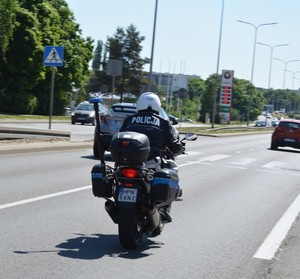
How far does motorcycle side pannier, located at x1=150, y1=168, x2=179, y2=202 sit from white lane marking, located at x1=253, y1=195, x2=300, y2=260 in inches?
43.9

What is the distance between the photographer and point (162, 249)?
6746 mm

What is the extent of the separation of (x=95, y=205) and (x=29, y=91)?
47.1 m

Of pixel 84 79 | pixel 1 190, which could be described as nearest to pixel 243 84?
pixel 84 79

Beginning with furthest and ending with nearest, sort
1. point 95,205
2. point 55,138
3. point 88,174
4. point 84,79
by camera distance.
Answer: point 84,79 < point 55,138 < point 88,174 < point 95,205

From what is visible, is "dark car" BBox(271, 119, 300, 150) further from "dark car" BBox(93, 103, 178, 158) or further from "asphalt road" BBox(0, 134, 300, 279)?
"asphalt road" BBox(0, 134, 300, 279)

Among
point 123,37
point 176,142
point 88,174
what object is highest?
point 123,37

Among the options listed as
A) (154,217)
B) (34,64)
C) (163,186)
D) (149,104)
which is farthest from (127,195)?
(34,64)

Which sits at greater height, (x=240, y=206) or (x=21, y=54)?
(x=21, y=54)

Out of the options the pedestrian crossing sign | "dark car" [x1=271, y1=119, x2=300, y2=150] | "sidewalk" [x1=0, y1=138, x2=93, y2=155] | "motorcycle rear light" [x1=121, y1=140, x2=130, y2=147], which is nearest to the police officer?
"motorcycle rear light" [x1=121, y1=140, x2=130, y2=147]

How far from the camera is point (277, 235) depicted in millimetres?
8102

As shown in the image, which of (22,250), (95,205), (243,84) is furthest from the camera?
(243,84)

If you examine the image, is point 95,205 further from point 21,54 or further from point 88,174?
point 21,54

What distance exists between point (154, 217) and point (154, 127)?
39.2 inches

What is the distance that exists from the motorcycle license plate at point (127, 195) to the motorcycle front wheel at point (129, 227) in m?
0.11
